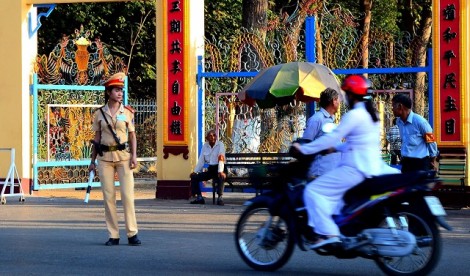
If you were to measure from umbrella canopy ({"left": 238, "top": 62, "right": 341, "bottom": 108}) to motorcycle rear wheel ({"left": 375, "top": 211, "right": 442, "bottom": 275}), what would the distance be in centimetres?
892

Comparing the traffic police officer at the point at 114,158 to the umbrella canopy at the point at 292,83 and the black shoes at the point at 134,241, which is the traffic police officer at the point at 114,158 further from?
the umbrella canopy at the point at 292,83

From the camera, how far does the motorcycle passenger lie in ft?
30.7

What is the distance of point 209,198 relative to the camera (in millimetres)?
21469

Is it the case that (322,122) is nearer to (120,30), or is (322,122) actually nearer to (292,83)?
(292,83)

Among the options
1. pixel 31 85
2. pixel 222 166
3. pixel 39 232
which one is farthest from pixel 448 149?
pixel 31 85

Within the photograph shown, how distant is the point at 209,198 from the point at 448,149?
528cm

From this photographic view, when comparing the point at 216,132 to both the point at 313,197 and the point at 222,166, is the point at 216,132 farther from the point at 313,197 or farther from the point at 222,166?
the point at 313,197

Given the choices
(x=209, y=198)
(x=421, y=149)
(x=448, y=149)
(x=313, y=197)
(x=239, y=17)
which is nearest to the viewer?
(x=313, y=197)

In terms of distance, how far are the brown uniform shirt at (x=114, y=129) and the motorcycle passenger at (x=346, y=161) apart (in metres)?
3.35

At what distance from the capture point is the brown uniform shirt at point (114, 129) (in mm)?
12430

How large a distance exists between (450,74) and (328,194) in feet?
30.4

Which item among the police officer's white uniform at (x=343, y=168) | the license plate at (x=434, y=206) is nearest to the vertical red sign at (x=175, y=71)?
the police officer's white uniform at (x=343, y=168)

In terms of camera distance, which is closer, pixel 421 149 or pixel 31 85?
pixel 421 149

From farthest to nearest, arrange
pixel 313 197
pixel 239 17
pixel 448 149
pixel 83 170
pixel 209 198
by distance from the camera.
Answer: pixel 239 17 → pixel 83 170 → pixel 209 198 → pixel 448 149 → pixel 313 197
